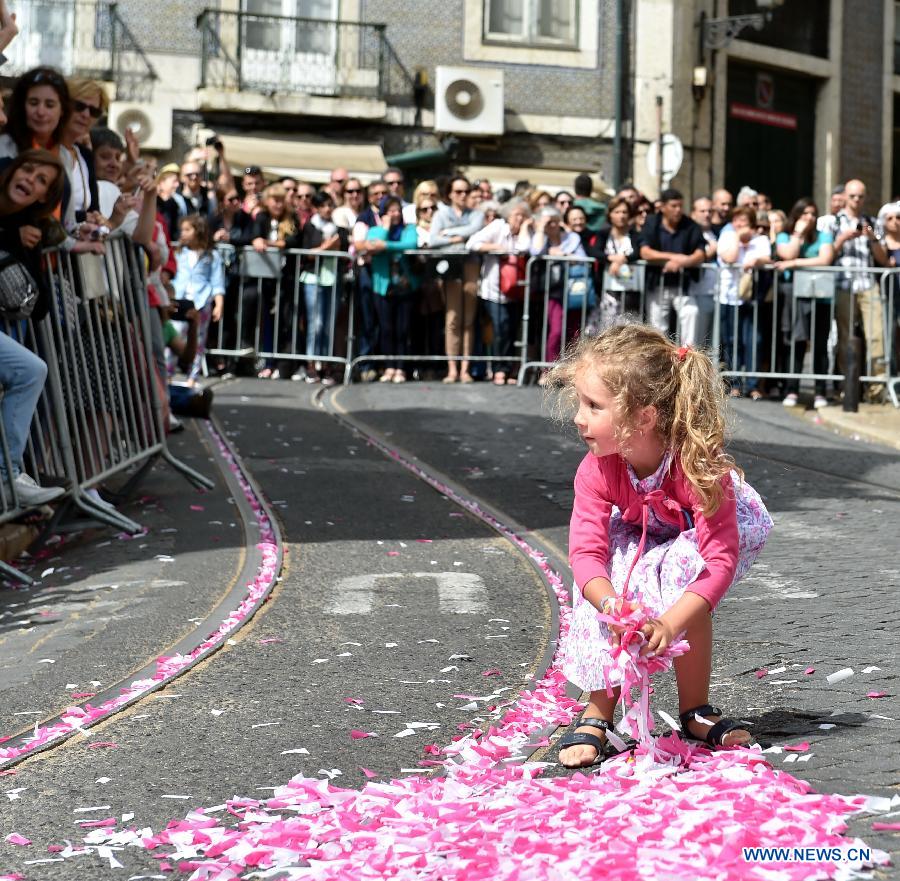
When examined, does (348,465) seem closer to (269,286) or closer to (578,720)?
(578,720)

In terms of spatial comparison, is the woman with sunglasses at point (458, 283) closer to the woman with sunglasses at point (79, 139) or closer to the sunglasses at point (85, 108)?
the woman with sunglasses at point (79, 139)

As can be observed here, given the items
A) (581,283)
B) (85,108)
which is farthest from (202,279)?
(85,108)

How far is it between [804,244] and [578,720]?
12.8 m

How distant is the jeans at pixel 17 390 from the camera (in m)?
7.25

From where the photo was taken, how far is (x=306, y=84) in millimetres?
28875

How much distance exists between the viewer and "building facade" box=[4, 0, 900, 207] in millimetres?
28219

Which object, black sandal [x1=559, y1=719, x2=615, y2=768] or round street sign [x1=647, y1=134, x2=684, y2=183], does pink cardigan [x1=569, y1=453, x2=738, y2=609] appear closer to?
black sandal [x1=559, y1=719, x2=615, y2=768]

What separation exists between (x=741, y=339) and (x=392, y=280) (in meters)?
3.46

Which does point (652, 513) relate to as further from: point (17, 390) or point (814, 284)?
point (814, 284)

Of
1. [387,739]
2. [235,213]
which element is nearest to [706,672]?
[387,739]

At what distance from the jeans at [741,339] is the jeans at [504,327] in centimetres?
204

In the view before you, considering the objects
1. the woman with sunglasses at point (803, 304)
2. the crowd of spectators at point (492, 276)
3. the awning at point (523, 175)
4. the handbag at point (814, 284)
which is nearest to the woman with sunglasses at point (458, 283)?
the crowd of spectators at point (492, 276)

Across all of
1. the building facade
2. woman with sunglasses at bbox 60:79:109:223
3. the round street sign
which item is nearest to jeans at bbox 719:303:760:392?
woman with sunglasses at bbox 60:79:109:223

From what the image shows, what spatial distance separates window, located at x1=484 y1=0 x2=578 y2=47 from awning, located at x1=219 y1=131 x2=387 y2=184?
3.13m
